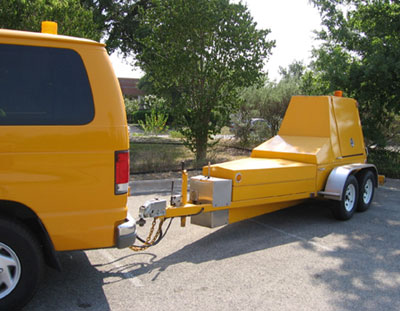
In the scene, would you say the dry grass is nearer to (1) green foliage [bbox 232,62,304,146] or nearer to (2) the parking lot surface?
(1) green foliage [bbox 232,62,304,146]

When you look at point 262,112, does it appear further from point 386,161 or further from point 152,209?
point 152,209

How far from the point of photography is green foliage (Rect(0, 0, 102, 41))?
942cm

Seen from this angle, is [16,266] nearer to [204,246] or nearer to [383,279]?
[204,246]

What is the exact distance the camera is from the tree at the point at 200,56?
11453 millimetres

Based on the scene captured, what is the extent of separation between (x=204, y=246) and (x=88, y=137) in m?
2.56

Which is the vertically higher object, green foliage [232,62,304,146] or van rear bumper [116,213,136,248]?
green foliage [232,62,304,146]

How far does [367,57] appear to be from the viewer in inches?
440

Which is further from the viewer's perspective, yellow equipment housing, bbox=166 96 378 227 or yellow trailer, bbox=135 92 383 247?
yellow equipment housing, bbox=166 96 378 227

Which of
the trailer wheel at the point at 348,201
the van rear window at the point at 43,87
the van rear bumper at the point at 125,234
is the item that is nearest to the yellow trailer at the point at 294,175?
the trailer wheel at the point at 348,201

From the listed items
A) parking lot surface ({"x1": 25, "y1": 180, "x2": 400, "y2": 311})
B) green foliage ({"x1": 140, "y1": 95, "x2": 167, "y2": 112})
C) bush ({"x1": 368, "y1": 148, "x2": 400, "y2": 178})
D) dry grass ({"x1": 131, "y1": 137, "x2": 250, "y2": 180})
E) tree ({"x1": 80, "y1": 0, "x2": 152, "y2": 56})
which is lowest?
parking lot surface ({"x1": 25, "y1": 180, "x2": 400, "y2": 311})

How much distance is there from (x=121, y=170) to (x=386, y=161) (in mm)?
10375

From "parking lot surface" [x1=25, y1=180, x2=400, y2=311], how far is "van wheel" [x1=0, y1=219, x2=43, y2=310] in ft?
0.94

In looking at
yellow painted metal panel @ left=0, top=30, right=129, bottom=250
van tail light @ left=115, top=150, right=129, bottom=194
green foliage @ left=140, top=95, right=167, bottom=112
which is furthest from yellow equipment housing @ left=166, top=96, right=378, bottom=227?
green foliage @ left=140, top=95, right=167, bottom=112

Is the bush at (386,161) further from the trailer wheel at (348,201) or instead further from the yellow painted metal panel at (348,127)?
the trailer wheel at (348,201)
